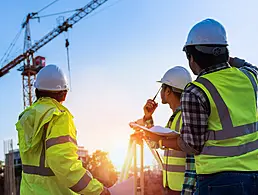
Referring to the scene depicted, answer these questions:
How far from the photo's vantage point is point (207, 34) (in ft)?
9.12

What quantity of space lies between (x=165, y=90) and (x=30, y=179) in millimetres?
1677

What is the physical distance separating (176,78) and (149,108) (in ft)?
1.43

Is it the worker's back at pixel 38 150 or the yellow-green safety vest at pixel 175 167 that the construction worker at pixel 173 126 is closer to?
the yellow-green safety vest at pixel 175 167

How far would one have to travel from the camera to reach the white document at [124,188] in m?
4.04

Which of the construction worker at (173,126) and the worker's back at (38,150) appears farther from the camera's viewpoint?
the worker's back at (38,150)

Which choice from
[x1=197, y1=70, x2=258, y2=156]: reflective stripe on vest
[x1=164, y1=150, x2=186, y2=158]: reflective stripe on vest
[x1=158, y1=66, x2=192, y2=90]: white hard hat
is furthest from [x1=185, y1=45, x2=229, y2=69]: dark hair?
[x1=158, y1=66, x2=192, y2=90]: white hard hat

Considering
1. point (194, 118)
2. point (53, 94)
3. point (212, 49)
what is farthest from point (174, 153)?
point (53, 94)

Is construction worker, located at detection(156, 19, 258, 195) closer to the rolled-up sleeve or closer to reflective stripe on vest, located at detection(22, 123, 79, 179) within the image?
the rolled-up sleeve

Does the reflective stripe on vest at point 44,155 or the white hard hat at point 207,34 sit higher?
the white hard hat at point 207,34

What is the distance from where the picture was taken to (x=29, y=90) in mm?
47844

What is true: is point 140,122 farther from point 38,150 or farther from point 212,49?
point 212,49

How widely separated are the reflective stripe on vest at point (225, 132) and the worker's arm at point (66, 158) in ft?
5.10

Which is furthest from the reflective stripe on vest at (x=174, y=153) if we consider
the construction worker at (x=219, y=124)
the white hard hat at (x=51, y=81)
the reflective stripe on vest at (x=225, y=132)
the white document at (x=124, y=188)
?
the white hard hat at (x=51, y=81)

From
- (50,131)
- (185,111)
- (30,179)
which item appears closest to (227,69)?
(185,111)
